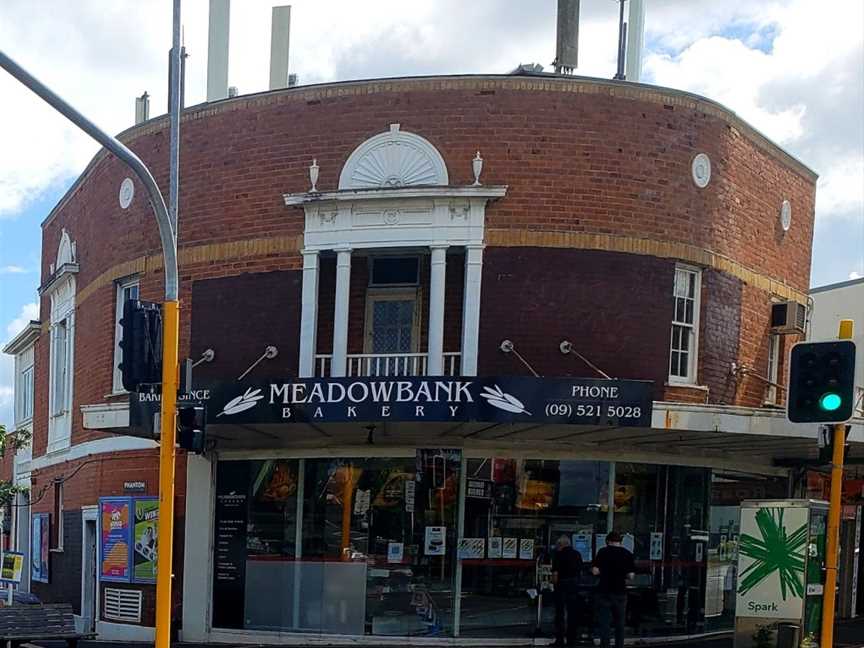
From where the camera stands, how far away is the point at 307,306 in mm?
16625

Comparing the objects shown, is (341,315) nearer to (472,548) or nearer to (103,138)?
(472,548)

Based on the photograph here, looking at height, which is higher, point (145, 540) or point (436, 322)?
point (436, 322)

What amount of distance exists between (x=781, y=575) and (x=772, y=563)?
18 centimetres

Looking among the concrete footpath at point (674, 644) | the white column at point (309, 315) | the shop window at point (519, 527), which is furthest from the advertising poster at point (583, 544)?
the white column at point (309, 315)

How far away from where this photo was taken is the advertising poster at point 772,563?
536 inches

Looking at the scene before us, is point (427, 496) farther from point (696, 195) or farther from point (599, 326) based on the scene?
point (696, 195)

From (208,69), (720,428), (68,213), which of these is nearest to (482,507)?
(720,428)

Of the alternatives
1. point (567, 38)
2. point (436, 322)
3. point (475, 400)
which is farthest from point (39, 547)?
point (567, 38)

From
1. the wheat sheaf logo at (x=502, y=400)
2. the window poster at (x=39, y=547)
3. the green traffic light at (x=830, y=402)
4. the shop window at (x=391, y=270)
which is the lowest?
the window poster at (x=39, y=547)

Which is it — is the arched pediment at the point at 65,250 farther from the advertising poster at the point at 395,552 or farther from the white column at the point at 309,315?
the advertising poster at the point at 395,552

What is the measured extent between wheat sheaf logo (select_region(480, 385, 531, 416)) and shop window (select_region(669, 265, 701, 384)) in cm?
346

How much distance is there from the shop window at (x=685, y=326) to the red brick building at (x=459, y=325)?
38 millimetres

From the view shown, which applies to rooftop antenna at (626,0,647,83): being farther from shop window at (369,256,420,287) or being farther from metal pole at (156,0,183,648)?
metal pole at (156,0,183,648)

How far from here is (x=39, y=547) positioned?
24.4 metres
